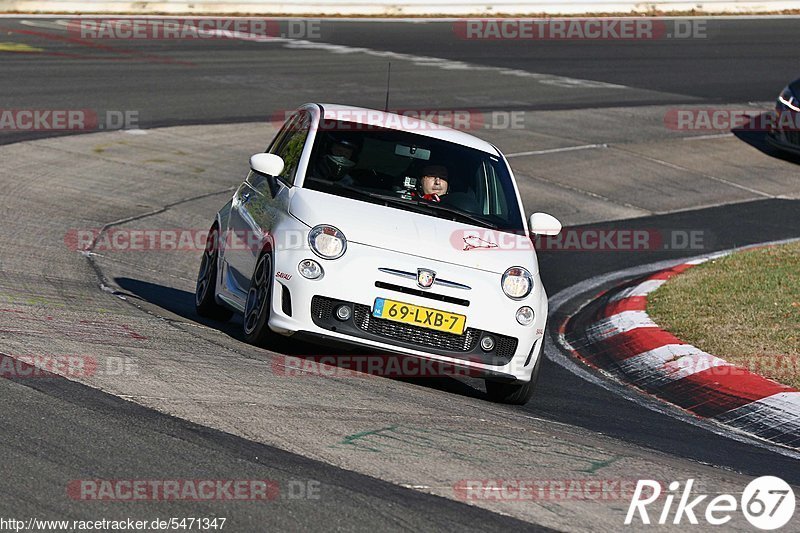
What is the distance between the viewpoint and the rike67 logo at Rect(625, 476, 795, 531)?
17.3 ft

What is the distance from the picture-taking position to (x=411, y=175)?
8375 millimetres

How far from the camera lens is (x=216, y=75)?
70.1 ft

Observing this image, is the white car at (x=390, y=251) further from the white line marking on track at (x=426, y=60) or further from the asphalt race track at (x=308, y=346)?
the white line marking on track at (x=426, y=60)

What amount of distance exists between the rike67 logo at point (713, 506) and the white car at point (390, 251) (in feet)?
6.39

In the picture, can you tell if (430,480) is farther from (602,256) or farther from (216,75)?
(216,75)

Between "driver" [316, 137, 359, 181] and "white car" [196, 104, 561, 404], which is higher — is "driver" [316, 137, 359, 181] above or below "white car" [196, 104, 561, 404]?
above

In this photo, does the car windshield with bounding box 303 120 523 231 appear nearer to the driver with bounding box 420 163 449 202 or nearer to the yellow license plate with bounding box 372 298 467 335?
the driver with bounding box 420 163 449 202

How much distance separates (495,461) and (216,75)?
16.5m

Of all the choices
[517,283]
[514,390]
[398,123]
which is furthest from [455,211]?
[514,390]

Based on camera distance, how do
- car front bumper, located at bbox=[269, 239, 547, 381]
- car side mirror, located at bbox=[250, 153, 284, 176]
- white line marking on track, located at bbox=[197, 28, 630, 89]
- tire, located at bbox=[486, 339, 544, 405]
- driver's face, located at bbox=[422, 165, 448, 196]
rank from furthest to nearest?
white line marking on track, located at bbox=[197, 28, 630, 89] < driver's face, located at bbox=[422, 165, 448, 196] < car side mirror, located at bbox=[250, 153, 284, 176] < tire, located at bbox=[486, 339, 544, 405] < car front bumper, located at bbox=[269, 239, 547, 381]

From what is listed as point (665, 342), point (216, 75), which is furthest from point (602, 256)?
point (216, 75)

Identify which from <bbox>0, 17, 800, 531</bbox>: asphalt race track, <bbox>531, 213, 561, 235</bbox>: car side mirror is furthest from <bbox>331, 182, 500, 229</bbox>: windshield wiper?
<bbox>0, 17, 800, 531</bbox>: asphalt race track

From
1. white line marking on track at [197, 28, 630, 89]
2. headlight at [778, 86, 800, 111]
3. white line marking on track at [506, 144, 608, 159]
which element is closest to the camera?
white line marking on track at [506, 144, 608, 159]

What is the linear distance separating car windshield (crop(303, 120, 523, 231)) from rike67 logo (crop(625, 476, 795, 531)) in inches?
110
